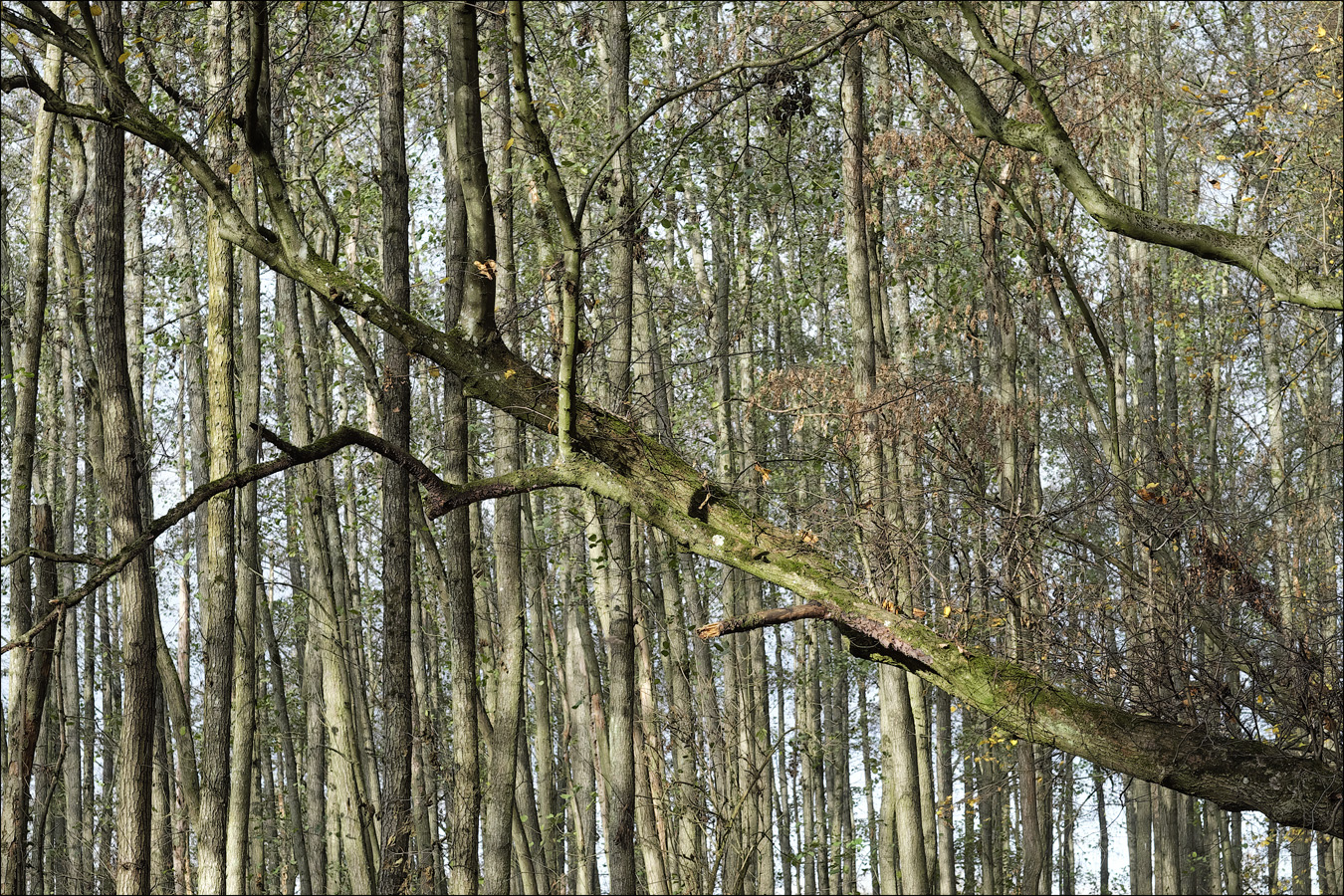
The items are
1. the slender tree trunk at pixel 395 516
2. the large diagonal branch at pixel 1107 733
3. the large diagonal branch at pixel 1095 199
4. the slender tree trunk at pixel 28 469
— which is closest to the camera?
the large diagonal branch at pixel 1107 733

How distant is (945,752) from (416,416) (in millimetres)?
11169

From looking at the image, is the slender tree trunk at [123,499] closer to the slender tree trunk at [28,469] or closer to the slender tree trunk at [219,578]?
the slender tree trunk at [28,469]

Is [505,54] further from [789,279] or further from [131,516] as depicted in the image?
[789,279]


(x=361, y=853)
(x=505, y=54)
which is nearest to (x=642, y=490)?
(x=505, y=54)

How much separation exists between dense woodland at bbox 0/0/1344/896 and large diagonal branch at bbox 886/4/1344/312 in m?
0.03

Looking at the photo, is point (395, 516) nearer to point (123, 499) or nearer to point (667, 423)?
point (123, 499)

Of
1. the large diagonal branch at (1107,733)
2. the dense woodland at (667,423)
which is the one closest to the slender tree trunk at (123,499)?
the dense woodland at (667,423)

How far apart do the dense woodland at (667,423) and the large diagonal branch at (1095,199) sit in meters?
0.03

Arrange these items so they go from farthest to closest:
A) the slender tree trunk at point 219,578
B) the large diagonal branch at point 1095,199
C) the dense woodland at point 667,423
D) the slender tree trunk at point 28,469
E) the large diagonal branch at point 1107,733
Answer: the slender tree trunk at point 219,578
the slender tree trunk at point 28,469
the dense woodland at point 667,423
the large diagonal branch at point 1095,199
the large diagonal branch at point 1107,733

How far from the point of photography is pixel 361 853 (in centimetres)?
1136

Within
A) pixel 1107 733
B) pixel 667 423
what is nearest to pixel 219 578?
pixel 667 423

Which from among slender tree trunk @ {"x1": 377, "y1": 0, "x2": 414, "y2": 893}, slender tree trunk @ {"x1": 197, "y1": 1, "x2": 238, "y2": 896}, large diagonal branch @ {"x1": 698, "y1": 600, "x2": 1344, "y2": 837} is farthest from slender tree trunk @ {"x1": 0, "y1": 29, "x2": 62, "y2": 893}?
large diagonal branch @ {"x1": 698, "y1": 600, "x2": 1344, "y2": 837}

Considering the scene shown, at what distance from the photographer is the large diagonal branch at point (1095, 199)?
5633 mm

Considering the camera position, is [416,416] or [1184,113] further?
[416,416]
